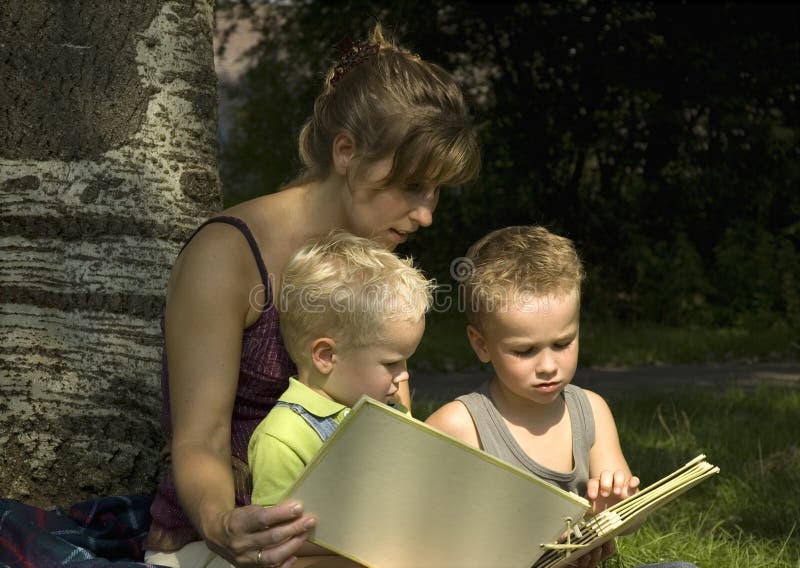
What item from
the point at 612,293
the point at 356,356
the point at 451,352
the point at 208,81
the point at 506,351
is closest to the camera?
the point at 356,356

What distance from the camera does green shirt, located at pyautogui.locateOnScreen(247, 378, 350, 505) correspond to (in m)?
2.18

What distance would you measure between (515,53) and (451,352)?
351cm

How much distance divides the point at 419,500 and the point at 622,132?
27.9 feet

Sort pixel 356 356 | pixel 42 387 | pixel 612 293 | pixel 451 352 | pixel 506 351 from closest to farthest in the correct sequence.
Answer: pixel 356 356
pixel 506 351
pixel 42 387
pixel 451 352
pixel 612 293

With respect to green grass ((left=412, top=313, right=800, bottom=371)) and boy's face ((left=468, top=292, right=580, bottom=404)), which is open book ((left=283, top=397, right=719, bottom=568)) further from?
green grass ((left=412, top=313, right=800, bottom=371))

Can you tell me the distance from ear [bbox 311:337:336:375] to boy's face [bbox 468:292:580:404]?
0.42m

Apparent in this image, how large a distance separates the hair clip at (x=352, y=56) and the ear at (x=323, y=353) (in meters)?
0.66

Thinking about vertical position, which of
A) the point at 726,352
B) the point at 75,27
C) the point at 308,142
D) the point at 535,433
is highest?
the point at 75,27

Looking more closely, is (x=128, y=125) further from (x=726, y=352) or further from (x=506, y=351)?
(x=726, y=352)

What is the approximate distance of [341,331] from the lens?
2322mm

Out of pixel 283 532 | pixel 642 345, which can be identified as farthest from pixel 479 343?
pixel 642 345

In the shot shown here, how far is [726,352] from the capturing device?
7945mm

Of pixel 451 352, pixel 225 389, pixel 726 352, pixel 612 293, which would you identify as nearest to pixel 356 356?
pixel 225 389

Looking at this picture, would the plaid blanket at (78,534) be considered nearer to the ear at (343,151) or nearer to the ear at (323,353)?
the ear at (323,353)
